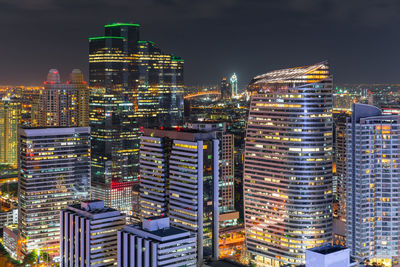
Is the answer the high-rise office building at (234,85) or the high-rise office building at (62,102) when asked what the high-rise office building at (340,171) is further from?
the high-rise office building at (234,85)

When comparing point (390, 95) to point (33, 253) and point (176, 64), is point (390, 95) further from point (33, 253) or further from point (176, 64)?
point (33, 253)

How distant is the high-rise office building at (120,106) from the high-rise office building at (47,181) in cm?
1460

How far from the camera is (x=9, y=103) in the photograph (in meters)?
102

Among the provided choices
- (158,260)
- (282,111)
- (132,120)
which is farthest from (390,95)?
(158,260)

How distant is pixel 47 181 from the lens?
56938mm

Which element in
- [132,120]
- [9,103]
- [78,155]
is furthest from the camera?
[9,103]

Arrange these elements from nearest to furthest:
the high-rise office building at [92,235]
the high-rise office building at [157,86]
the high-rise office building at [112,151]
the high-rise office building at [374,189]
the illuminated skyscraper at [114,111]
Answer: the high-rise office building at [92,235]
the high-rise office building at [374,189]
the high-rise office building at [112,151]
the illuminated skyscraper at [114,111]
the high-rise office building at [157,86]

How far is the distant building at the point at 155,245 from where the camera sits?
Answer: 39700 mm

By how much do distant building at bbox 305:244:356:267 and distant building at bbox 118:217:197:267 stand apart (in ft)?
34.5

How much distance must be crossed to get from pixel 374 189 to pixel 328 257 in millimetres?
19769

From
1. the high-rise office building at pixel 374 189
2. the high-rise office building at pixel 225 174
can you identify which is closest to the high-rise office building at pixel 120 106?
the high-rise office building at pixel 225 174

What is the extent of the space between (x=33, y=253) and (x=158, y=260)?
18.7 metres

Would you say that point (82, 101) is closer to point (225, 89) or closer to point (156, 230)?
point (225, 89)

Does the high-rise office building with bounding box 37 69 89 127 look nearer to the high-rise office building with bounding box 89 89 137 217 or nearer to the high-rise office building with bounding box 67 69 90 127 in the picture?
the high-rise office building with bounding box 67 69 90 127
